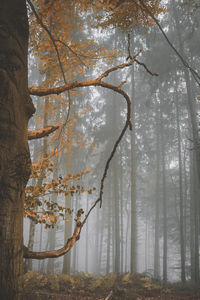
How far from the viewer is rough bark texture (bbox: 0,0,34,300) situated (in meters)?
1.18

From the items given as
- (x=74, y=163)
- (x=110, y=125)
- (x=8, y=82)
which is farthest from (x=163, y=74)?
(x=8, y=82)

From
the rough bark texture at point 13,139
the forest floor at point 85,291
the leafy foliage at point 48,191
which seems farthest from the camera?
the forest floor at point 85,291

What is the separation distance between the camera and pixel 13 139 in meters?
1.35

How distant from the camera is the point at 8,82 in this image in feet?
4.62

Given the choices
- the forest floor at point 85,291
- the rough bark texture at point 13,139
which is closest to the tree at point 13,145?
the rough bark texture at point 13,139

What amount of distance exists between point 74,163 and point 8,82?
14.5 m

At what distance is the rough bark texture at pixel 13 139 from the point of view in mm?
1181

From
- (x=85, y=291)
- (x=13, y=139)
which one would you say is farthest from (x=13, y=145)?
(x=85, y=291)

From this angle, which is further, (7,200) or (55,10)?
(55,10)

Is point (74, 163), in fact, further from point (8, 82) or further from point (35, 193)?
point (8, 82)

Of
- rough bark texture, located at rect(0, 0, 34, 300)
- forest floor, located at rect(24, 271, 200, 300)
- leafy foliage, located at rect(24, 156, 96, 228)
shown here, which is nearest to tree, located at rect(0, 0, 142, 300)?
rough bark texture, located at rect(0, 0, 34, 300)

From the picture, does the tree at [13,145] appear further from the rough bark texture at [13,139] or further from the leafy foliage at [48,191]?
the leafy foliage at [48,191]

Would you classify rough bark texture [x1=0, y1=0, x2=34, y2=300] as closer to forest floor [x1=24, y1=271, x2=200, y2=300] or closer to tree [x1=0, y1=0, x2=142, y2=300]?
tree [x1=0, y1=0, x2=142, y2=300]

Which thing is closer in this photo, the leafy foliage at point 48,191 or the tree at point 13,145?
the tree at point 13,145
